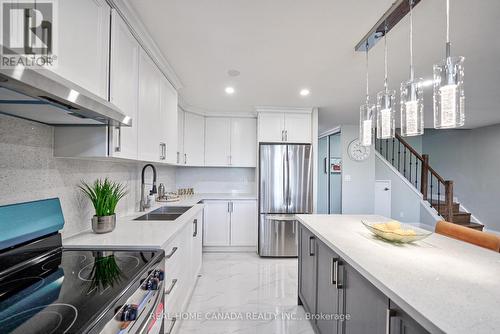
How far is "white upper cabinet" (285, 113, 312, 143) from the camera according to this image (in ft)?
12.6

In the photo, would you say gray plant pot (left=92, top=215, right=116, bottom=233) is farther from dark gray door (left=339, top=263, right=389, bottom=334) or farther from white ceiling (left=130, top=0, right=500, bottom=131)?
dark gray door (left=339, top=263, right=389, bottom=334)

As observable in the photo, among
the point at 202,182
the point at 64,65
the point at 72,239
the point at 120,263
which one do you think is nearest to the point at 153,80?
the point at 64,65

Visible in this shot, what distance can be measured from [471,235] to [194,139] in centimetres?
373

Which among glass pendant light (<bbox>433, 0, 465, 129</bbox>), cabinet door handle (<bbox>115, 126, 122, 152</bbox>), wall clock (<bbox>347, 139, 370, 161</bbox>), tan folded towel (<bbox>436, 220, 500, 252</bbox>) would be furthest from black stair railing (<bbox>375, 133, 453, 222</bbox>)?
cabinet door handle (<bbox>115, 126, 122, 152</bbox>)

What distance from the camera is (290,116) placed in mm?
3846

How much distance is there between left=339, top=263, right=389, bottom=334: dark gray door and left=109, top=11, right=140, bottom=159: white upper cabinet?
1603 mm

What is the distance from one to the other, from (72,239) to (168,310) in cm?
79

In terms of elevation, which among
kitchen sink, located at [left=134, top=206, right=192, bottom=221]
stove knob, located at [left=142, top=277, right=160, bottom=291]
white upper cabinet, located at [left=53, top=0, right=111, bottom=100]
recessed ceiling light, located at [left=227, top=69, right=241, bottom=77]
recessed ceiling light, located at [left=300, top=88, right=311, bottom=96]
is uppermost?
recessed ceiling light, located at [left=227, top=69, right=241, bottom=77]

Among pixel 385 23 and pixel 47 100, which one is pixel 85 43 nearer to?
pixel 47 100

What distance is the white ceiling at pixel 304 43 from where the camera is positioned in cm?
151

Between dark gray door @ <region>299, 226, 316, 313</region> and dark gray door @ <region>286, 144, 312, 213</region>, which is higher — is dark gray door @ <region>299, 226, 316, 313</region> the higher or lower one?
the lower one

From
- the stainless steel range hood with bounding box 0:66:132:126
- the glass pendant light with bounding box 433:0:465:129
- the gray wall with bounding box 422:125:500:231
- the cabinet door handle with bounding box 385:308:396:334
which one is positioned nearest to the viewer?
the stainless steel range hood with bounding box 0:66:132:126

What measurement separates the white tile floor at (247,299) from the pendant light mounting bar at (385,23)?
8.03ft

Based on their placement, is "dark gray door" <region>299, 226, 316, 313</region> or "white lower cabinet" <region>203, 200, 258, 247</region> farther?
"white lower cabinet" <region>203, 200, 258, 247</region>
